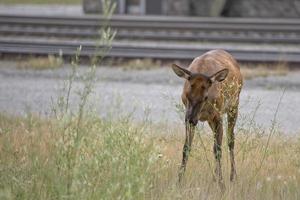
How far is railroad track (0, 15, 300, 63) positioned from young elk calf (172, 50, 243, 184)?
8.30 metres

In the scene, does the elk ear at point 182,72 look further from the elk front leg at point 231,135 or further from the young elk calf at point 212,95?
the elk front leg at point 231,135

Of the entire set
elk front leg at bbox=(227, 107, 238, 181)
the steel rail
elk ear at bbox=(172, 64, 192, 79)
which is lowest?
the steel rail

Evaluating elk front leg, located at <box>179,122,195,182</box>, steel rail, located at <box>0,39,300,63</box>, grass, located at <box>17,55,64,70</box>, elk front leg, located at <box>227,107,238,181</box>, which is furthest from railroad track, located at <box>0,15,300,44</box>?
elk front leg, located at <box>179,122,195,182</box>

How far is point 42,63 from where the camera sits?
16219 millimetres

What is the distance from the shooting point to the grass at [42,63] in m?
16.1

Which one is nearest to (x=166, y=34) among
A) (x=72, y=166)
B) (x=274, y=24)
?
(x=274, y=24)

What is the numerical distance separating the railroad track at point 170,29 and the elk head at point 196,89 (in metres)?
12.1

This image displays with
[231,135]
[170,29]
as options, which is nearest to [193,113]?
[231,135]

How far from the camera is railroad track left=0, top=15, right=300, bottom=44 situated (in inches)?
773

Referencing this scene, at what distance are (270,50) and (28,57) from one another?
5.34 metres

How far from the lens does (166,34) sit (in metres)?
20.2

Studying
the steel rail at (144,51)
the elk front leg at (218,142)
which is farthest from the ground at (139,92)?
the elk front leg at (218,142)

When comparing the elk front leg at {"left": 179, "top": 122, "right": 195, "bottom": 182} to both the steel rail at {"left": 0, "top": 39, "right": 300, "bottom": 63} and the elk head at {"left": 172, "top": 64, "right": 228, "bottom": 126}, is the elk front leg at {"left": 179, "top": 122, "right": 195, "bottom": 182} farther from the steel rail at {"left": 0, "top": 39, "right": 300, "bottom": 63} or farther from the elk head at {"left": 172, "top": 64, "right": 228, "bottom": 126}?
the steel rail at {"left": 0, "top": 39, "right": 300, "bottom": 63}

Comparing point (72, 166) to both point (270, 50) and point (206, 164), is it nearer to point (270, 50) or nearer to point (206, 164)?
point (206, 164)
